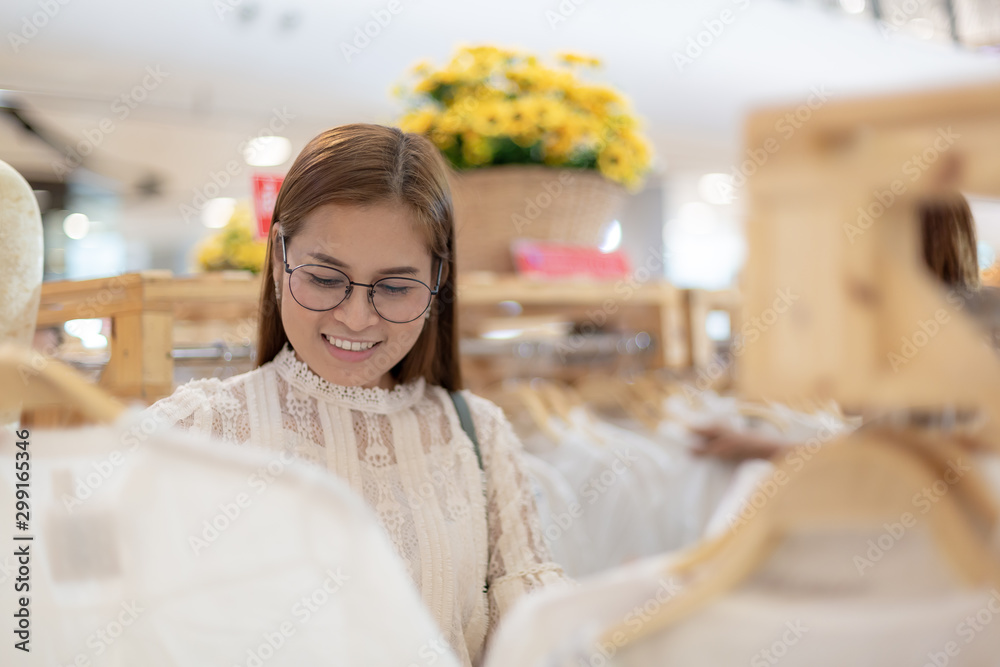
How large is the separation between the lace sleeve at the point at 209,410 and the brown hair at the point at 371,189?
87mm

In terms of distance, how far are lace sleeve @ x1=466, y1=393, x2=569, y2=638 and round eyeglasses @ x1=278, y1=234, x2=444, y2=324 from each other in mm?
206

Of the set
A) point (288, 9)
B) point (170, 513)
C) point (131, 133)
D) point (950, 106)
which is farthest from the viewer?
point (131, 133)

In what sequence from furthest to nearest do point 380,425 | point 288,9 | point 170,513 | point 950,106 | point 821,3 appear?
point 821,3, point 288,9, point 380,425, point 170,513, point 950,106

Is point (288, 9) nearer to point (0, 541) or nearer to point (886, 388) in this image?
point (0, 541)

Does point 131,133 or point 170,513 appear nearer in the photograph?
point 170,513

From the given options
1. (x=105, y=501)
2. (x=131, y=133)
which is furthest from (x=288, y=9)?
(x=105, y=501)

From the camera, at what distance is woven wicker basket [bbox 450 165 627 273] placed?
5.78 feet

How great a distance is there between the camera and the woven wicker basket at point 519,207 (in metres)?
1.76

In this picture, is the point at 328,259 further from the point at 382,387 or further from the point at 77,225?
the point at 77,225

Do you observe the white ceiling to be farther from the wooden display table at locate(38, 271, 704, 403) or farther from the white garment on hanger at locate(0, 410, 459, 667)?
the white garment on hanger at locate(0, 410, 459, 667)

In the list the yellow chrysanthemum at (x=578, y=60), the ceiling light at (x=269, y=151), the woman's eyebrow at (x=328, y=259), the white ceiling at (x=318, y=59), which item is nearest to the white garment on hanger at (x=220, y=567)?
the woman's eyebrow at (x=328, y=259)

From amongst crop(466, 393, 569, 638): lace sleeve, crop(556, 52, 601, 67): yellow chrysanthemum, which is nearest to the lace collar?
crop(466, 393, 569, 638): lace sleeve

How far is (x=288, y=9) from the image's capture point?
4.11 metres

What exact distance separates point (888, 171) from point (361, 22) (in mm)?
4106
